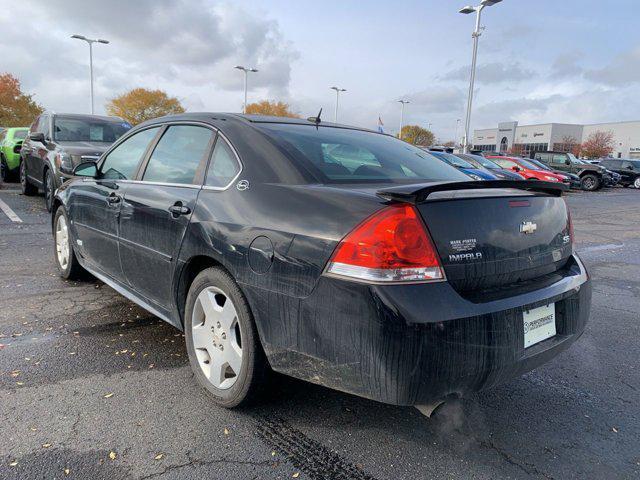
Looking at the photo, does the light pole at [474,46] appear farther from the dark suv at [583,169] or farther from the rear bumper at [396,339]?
the rear bumper at [396,339]

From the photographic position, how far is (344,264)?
2082 mm

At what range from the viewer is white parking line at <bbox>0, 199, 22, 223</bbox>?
27.4ft

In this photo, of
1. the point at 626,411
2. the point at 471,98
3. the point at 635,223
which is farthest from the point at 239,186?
the point at 471,98

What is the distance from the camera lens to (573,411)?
2854 mm

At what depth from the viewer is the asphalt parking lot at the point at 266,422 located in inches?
88.4

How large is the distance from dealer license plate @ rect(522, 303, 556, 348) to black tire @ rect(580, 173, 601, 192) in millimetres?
26149

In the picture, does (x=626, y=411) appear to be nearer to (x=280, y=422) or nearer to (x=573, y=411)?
(x=573, y=411)

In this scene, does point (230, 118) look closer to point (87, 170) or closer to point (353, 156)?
point (353, 156)

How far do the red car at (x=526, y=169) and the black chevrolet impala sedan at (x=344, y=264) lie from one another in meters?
18.2

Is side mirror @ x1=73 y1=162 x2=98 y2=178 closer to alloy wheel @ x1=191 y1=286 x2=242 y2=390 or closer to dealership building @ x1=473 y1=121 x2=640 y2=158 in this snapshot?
alloy wheel @ x1=191 y1=286 x2=242 y2=390

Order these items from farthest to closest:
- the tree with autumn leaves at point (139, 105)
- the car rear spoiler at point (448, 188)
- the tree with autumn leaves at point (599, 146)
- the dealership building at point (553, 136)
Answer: the dealership building at point (553, 136)
the tree with autumn leaves at point (599, 146)
the tree with autumn leaves at point (139, 105)
the car rear spoiler at point (448, 188)

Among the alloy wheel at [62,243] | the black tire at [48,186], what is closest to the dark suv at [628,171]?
the black tire at [48,186]

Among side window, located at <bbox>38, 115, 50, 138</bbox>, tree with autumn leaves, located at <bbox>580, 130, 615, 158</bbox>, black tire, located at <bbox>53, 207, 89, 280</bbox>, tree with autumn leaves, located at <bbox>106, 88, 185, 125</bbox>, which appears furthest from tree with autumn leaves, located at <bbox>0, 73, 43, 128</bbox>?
tree with autumn leaves, located at <bbox>580, 130, 615, 158</bbox>

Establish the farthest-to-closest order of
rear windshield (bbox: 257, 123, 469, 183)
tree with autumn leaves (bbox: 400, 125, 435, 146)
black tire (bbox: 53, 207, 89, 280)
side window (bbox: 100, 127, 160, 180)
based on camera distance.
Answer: tree with autumn leaves (bbox: 400, 125, 435, 146) < black tire (bbox: 53, 207, 89, 280) < side window (bbox: 100, 127, 160, 180) < rear windshield (bbox: 257, 123, 469, 183)
